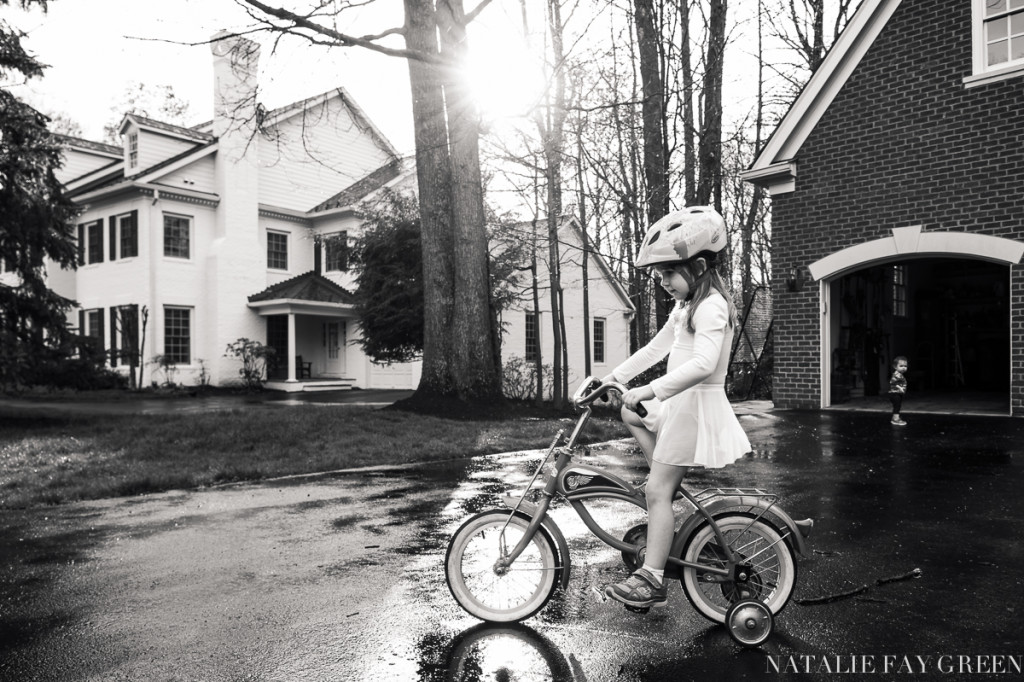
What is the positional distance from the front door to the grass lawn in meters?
15.9

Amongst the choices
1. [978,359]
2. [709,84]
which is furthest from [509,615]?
[978,359]

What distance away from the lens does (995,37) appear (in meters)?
12.1

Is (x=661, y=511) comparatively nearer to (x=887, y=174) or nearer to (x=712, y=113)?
(x=887, y=174)

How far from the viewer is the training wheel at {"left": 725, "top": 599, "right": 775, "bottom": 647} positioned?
12.1 feet

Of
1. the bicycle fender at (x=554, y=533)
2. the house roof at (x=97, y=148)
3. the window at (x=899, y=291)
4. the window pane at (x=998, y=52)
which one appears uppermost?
the house roof at (x=97, y=148)

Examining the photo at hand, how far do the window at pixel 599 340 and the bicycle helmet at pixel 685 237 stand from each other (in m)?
30.4

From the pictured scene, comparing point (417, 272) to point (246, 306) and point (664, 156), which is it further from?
point (246, 306)

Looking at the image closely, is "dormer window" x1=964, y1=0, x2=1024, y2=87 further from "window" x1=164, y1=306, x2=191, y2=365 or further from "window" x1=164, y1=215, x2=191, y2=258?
"window" x1=164, y1=306, x2=191, y2=365

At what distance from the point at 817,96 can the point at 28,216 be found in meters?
14.7

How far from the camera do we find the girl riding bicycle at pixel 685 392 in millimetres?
3648

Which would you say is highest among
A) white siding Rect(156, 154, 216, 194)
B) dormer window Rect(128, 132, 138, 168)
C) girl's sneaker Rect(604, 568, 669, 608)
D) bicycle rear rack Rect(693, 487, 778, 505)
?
dormer window Rect(128, 132, 138, 168)

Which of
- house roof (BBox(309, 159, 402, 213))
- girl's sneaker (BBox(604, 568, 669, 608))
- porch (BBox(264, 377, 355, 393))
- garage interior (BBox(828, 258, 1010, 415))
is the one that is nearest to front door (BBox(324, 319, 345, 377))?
porch (BBox(264, 377, 355, 393))

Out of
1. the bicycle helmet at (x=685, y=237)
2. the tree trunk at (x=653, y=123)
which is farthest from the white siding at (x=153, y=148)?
the bicycle helmet at (x=685, y=237)

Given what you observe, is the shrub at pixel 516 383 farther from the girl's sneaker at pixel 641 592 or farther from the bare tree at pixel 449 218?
the girl's sneaker at pixel 641 592
